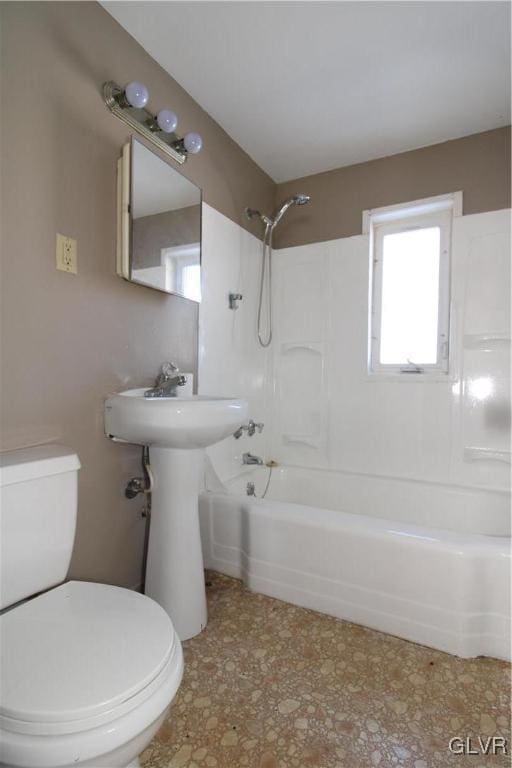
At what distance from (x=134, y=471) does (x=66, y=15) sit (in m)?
1.60

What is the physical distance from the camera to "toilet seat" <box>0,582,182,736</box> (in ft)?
2.15

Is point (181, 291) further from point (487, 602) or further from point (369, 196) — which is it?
point (487, 602)

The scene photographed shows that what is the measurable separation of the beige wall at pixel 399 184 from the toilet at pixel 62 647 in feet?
6.77

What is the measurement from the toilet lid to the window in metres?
1.92

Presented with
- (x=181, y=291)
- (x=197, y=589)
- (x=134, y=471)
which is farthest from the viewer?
(x=181, y=291)

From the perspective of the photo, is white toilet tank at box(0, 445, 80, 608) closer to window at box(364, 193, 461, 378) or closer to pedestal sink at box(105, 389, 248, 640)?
pedestal sink at box(105, 389, 248, 640)

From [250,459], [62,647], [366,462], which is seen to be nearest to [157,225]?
[250,459]

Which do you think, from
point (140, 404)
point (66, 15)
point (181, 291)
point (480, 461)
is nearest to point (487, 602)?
point (480, 461)

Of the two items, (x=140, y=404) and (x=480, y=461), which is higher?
(x=140, y=404)

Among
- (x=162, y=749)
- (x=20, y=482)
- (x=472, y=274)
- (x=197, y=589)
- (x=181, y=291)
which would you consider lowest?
(x=162, y=749)

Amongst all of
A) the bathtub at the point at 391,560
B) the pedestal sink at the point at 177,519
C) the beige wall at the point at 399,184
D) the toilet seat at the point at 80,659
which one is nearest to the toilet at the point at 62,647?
the toilet seat at the point at 80,659

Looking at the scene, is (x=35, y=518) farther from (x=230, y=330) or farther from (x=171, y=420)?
(x=230, y=330)

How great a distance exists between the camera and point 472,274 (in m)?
2.07

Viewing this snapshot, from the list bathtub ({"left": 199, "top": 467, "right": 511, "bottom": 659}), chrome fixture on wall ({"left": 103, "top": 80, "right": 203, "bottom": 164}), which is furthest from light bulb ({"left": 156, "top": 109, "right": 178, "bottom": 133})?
bathtub ({"left": 199, "top": 467, "right": 511, "bottom": 659})
